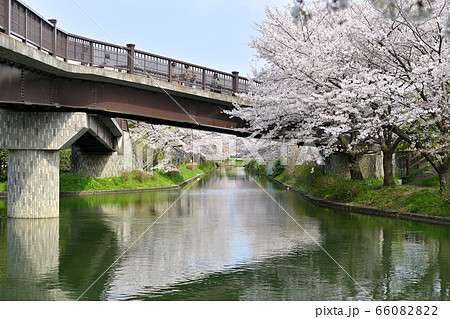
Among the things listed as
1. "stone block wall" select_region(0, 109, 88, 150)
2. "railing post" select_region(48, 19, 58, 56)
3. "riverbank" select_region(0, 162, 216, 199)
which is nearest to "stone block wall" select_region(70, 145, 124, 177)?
"riverbank" select_region(0, 162, 216, 199)

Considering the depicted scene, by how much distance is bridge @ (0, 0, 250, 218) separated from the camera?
18.8 meters

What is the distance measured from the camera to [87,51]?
21.8 metres

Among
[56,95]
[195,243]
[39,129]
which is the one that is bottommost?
[195,243]

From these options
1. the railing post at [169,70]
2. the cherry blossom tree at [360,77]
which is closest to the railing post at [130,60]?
the railing post at [169,70]

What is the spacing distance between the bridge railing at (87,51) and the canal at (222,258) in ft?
21.7

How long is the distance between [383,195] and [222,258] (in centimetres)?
1456

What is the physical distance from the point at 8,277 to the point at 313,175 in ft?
92.9

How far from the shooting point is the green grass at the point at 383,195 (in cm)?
2105

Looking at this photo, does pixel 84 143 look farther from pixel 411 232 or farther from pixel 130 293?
pixel 130 293

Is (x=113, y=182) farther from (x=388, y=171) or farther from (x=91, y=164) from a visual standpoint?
(x=388, y=171)

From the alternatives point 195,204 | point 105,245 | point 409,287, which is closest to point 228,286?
point 409,287

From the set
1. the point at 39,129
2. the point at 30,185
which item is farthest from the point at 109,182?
the point at 39,129

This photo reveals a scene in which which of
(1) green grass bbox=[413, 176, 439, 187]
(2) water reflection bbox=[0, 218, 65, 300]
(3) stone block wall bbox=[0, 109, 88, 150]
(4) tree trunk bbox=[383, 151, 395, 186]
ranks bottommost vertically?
(2) water reflection bbox=[0, 218, 65, 300]

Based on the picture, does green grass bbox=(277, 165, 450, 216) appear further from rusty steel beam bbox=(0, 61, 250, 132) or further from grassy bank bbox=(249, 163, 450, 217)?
rusty steel beam bbox=(0, 61, 250, 132)
